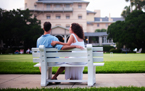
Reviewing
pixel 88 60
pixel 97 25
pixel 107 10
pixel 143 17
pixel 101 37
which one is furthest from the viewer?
pixel 107 10

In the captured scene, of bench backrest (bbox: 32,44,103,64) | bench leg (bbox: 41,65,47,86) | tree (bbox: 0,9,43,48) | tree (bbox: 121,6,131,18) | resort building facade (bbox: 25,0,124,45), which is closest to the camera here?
bench backrest (bbox: 32,44,103,64)

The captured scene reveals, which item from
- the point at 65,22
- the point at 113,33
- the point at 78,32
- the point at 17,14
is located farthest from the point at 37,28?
the point at 78,32

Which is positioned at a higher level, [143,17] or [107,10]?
[107,10]

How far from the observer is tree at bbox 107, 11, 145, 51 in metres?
37.4

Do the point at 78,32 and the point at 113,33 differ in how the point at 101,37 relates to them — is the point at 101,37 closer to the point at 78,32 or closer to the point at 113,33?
the point at 113,33

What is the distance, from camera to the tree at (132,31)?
3739 centimetres

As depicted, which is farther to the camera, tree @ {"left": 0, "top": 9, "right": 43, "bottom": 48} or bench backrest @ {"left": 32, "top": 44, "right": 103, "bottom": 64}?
tree @ {"left": 0, "top": 9, "right": 43, "bottom": 48}

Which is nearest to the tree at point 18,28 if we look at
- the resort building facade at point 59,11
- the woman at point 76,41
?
the resort building facade at point 59,11

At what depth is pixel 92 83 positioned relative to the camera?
455 centimetres

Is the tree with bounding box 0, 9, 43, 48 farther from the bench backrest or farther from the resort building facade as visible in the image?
the bench backrest

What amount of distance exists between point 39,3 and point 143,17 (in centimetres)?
3435

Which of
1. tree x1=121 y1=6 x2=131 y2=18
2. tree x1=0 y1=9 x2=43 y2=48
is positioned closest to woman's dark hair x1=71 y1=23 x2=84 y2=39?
tree x1=0 y1=9 x2=43 y2=48

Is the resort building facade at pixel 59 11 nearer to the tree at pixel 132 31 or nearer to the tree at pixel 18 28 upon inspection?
the tree at pixel 18 28

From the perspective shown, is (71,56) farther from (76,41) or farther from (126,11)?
(126,11)
